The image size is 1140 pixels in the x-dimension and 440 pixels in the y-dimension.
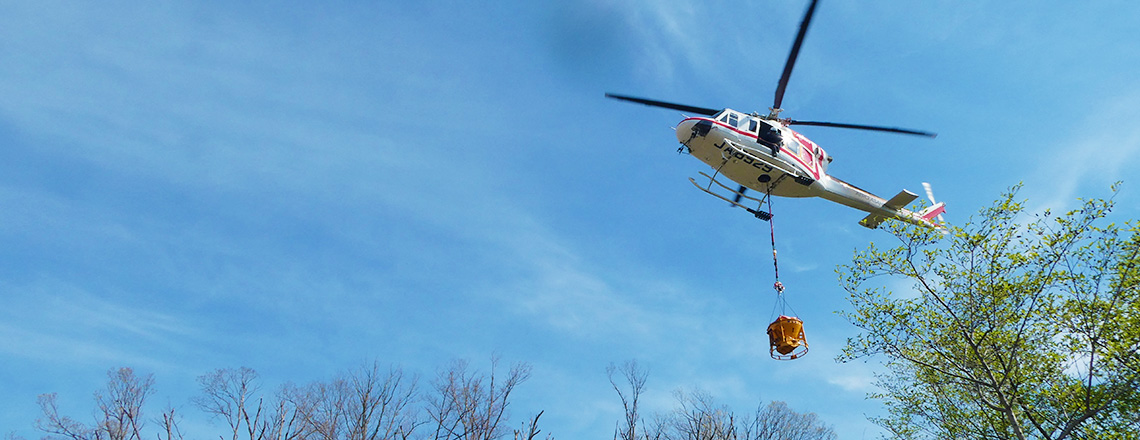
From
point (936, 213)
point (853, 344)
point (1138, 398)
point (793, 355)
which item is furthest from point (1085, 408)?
point (936, 213)

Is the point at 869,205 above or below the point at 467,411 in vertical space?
above

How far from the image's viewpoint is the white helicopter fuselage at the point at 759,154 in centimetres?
1944

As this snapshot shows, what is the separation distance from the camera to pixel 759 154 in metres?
19.8

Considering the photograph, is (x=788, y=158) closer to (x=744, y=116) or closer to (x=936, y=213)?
(x=744, y=116)

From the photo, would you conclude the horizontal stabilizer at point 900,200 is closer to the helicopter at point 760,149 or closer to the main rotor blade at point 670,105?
the helicopter at point 760,149

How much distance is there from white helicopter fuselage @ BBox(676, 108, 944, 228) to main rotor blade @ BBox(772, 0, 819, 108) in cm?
81

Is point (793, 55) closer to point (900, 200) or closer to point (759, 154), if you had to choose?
point (759, 154)

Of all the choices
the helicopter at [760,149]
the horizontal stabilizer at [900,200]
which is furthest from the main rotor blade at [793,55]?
the horizontal stabilizer at [900,200]

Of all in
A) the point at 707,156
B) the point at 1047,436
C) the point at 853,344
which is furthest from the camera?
the point at 707,156

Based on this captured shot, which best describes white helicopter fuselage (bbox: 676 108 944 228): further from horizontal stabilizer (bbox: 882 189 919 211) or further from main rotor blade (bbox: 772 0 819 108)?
horizontal stabilizer (bbox: 882 189 919 211)

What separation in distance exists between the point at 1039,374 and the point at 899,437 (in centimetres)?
575

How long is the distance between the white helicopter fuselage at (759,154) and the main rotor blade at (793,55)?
2.67ft

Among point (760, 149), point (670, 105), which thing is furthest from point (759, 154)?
point (670, 105)

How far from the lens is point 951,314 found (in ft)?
50.0
